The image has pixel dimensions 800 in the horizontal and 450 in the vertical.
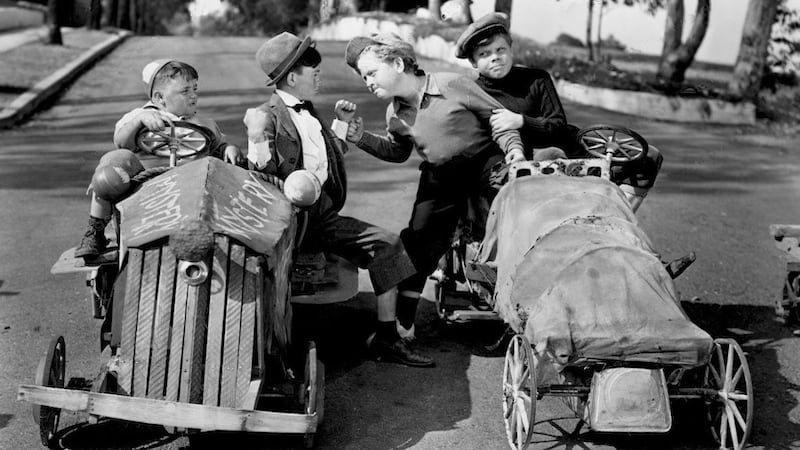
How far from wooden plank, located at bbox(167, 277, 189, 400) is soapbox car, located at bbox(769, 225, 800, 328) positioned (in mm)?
4678

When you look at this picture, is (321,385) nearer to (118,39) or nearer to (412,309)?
(412,309)

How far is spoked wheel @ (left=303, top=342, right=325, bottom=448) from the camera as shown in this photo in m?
4.84

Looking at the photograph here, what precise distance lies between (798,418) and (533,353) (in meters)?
1.93

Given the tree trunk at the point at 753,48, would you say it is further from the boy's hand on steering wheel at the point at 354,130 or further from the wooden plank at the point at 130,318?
the wooden plank at the point at 130,318

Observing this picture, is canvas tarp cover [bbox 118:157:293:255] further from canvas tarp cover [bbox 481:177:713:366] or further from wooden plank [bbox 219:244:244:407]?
canvas tarp cover [bbox 481:177:713:366]

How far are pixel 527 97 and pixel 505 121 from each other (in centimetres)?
52

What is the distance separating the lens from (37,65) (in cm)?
2083

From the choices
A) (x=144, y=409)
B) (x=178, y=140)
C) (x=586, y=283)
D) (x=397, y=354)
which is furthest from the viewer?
(x=397, y=354)

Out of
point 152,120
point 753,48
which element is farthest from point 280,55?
point 753,48

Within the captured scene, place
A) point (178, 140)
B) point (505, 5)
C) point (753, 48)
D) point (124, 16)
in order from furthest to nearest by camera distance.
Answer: point (124, 16) → point (505, 5) → point (753, 48) → point (178, 140)

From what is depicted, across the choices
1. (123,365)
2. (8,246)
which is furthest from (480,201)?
(8,246)

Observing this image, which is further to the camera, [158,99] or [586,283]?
[158,99]

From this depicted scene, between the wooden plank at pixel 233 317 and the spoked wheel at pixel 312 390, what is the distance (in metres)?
0.37

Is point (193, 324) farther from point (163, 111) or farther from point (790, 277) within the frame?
point (790, 277)
